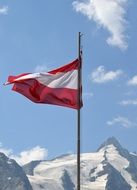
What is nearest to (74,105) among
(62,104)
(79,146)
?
(62,104)

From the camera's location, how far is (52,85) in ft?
110

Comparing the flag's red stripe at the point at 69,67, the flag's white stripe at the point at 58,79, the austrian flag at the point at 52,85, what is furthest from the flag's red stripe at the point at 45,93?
the flag's red stripe at the point at 69,67

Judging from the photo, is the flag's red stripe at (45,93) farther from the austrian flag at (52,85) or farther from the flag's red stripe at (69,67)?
the flag's red stripe at (69,67)

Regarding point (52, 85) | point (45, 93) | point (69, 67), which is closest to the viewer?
point (45, 93)

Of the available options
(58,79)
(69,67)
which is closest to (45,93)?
(58,79)

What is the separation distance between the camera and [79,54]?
3200 centimetres

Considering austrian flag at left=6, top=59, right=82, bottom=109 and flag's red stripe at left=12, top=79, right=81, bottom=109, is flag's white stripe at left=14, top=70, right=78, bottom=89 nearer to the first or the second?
austrian flag at left=6, top=59, right=82, bottom=109

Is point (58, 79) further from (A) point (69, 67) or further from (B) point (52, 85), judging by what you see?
(A) point (69, 67)

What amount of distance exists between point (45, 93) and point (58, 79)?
110 cm

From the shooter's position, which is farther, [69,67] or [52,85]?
[52,85]

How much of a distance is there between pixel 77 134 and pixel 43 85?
460 cm

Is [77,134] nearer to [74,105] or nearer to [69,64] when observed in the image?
[74,105]

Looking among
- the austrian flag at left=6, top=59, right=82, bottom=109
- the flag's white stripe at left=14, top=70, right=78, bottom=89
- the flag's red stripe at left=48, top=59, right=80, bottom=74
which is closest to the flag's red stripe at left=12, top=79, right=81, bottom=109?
the austrian flag at left=6, top=59, right=82, bottom=109

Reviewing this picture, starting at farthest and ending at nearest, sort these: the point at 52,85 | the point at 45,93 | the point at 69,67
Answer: the point at 52,85, the point at 69,67, the point at 45,93
